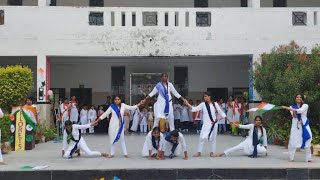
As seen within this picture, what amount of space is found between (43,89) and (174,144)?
24.7ft


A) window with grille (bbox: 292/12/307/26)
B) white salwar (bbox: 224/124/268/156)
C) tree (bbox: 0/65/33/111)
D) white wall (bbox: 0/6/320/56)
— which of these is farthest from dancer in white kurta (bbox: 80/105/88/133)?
white salwar (bbox: 224/124/268/156)

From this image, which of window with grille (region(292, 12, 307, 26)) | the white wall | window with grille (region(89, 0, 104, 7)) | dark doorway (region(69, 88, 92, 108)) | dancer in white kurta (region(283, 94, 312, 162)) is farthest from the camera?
dark doorway (region(69, 88, 92, 108))

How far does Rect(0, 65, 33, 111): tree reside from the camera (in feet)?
45.0

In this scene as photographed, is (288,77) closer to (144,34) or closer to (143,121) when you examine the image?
(144,34)

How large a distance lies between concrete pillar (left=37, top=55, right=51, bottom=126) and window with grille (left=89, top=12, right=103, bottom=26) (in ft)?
7.10

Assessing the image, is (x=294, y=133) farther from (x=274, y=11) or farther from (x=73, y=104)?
(x=73, y=104)

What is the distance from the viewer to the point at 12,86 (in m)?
13.7

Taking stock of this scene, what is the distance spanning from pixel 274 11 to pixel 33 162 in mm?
10393

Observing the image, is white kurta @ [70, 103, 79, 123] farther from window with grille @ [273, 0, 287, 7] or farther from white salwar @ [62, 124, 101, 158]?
window with grille @ [273, 0, 287, 7]

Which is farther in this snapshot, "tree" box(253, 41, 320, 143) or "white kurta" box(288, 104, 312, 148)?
"tree" box(253, 41, 320, 143)

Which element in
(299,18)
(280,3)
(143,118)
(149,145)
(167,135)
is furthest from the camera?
(280,3)

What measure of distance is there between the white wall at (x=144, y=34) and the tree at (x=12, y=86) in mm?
2580

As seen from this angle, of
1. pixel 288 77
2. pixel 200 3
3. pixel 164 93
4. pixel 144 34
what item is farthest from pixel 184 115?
pixel 164 93

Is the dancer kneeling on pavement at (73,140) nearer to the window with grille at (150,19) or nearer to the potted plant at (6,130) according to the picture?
the potted plant at (6,130)
